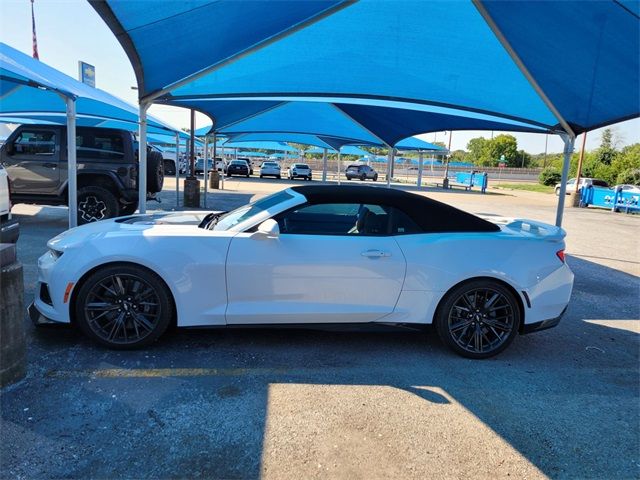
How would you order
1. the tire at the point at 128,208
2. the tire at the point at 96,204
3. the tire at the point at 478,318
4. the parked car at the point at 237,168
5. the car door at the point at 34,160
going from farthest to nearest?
the parked car at the point at 237,168
the tire at the point at 128,208
the tire at the point at 96,204
the car door at the point at 34,160
the tire at the point at 478,318

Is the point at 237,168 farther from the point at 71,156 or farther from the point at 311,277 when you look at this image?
the point at 311,277

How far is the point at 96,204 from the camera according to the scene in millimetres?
9359

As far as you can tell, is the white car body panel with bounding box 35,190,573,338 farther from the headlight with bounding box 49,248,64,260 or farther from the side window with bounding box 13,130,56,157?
the side window with bounding box 13,130,56,157

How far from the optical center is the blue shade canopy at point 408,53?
436 centimetres

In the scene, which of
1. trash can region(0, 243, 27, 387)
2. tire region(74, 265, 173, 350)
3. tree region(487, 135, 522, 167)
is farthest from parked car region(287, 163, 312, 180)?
tree region(487, 135, 522, 167)

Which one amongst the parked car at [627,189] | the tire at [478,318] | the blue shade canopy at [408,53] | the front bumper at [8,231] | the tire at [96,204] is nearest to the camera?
the tire at [478,318]

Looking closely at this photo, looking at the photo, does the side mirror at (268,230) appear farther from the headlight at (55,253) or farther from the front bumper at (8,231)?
the front bumper at (8,231)

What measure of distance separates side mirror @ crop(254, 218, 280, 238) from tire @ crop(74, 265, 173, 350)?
88 centimetres

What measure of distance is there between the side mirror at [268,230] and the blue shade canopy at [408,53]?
2.25m

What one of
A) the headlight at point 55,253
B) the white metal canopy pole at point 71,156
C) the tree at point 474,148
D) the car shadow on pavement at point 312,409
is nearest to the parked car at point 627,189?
the car shadow on pavement at point 312,409

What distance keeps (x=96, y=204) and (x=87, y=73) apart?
694cm

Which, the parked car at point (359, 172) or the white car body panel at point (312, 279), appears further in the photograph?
the parked car at point (359, 172)

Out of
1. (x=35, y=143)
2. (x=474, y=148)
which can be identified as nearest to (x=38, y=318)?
(x=35, y=143)

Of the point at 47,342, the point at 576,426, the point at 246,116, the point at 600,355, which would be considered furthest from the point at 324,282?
the point at 246,116
